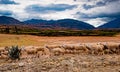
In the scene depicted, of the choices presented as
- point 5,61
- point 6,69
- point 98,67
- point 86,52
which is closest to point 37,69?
point 6,69

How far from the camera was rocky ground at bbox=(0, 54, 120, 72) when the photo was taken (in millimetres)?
22500

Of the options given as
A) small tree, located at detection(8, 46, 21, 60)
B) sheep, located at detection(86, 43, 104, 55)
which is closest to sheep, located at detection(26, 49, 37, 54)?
small tree, located at detection(8, 46, 21, 60)

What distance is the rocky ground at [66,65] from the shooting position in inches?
886

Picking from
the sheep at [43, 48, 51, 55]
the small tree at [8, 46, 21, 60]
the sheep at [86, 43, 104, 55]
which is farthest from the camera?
the sheep at [86, 43, 104, 55]

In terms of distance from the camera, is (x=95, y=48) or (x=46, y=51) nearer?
(x=46, y=51)

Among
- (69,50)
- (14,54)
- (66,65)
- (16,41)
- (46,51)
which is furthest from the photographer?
(16,41)

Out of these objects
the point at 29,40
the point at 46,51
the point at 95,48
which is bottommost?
the point at 29,40

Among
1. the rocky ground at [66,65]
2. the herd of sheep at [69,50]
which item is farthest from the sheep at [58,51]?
the rocky ground at [66,65]

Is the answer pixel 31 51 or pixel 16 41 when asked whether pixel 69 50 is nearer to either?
pixel 31 51

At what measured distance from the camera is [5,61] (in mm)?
28219

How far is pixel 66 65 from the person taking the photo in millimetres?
23844

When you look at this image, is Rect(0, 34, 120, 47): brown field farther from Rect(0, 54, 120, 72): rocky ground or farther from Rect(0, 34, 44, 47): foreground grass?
Rect(0, 54, 120, 72): rocky ground

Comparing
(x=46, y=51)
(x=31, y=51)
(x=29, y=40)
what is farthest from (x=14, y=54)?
(x=29, y=40)

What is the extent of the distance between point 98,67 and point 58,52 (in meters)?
8.22
